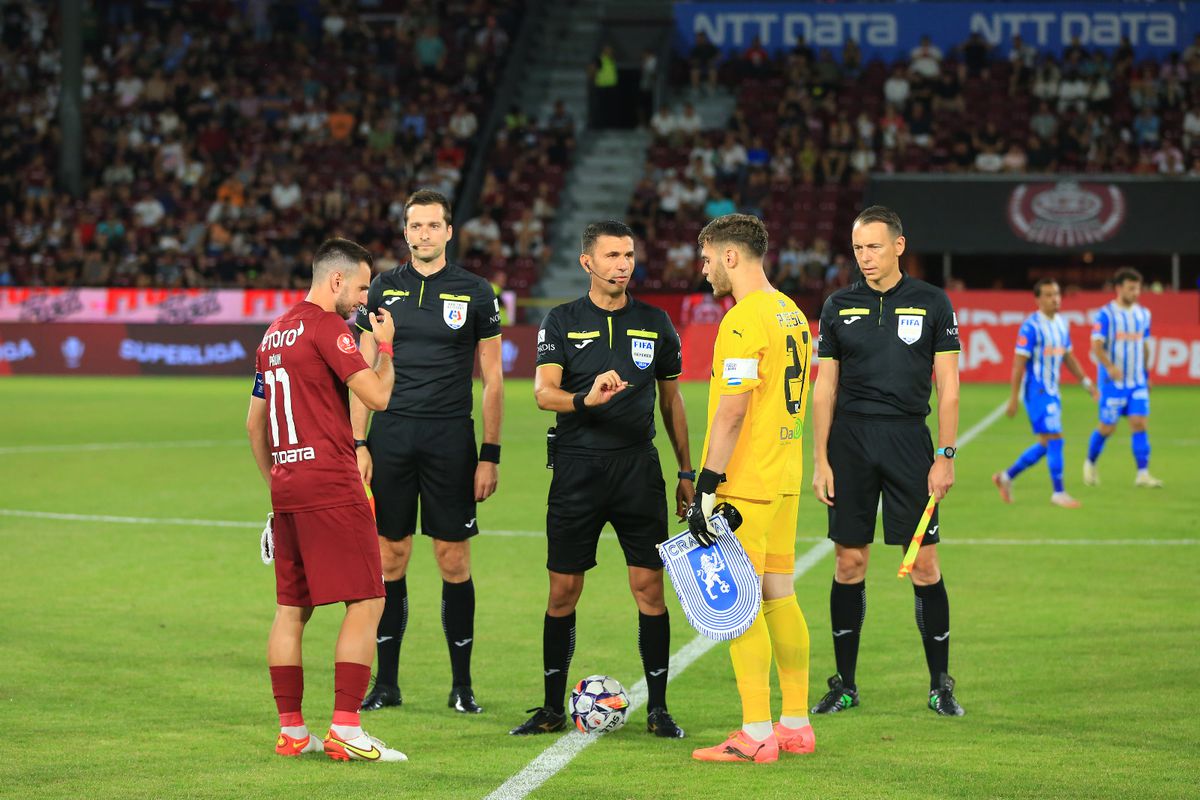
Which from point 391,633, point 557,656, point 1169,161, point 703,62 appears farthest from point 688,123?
point 557,656

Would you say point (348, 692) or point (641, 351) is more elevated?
point (641, 351)

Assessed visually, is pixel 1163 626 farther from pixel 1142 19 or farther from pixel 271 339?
pixel 1142 19

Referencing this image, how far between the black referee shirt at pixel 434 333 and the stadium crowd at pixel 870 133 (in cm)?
2593

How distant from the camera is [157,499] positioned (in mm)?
15500

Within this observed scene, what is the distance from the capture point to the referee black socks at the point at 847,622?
7.79 m

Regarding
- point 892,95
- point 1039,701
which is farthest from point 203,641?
point 892,95

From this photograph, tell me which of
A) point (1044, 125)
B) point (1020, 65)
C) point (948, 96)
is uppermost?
point (1020, 65)

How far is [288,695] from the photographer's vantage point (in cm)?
672

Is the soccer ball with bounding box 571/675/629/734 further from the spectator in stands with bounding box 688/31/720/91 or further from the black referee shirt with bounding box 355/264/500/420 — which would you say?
the spectator in stands with bounding box 688/31/720/91

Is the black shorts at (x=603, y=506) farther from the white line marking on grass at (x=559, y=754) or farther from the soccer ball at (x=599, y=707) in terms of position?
the white line marking on grass at (x=559, y=754)

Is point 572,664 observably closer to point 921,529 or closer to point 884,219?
point 921,529

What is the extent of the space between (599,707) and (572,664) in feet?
4.55

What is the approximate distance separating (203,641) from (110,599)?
1.59 meters

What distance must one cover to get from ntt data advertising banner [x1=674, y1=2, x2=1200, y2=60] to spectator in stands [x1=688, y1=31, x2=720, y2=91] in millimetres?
574
